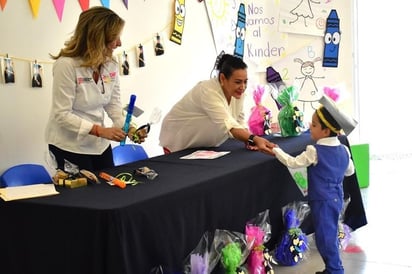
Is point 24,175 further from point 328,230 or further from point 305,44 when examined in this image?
point 305,44

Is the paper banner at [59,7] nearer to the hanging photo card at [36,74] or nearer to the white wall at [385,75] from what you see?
the hanging photo card at [36,74]

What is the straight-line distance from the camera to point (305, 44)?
504 cm

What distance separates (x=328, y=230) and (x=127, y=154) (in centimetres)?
132

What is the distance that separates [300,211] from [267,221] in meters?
0.40

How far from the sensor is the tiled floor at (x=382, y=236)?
2773 millimetres

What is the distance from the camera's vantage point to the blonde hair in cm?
230

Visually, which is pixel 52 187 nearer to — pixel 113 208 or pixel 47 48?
pixel 113 208

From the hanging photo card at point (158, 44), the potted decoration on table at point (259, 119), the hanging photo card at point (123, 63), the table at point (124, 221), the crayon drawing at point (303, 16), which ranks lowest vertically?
the table at point (124, 221)

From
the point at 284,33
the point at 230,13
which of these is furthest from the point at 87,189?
the point at 284,33

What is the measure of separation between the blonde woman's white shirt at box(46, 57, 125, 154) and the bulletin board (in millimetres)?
2571

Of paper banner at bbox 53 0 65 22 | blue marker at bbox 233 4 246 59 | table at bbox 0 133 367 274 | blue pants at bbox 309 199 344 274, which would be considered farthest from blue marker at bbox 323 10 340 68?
table at bbox 0 133 367 274

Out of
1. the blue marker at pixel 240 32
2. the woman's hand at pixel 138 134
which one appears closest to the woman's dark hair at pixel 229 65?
the woman's hand at pixel 138 134

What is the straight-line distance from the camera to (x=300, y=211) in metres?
2.89

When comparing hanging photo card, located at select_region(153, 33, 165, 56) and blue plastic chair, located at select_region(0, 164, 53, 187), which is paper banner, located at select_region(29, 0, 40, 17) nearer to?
blue plastic chair, located at select_region(0, 164, 53, 187)
